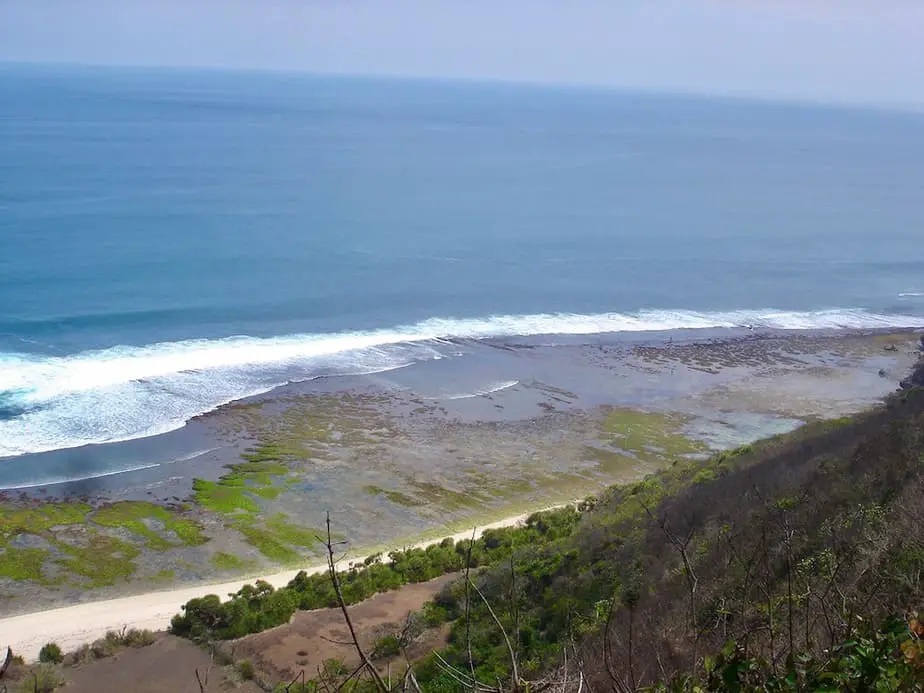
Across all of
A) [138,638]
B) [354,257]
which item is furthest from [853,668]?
[354,257]

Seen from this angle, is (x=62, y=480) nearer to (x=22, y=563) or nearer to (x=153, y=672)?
(x=22, y=563)

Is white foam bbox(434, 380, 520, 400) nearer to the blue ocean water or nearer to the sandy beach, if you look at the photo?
the sandy beach

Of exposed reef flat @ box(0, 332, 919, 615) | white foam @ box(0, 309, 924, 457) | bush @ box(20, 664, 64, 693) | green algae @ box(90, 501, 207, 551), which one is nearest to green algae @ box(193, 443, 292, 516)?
exposed reef flat @ box(0, 332, 919, 615)

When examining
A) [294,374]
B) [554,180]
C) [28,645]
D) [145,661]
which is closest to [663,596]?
[145,661]

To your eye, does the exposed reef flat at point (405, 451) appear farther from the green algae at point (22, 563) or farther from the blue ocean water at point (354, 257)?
the blue ocean water at point (354, 257)

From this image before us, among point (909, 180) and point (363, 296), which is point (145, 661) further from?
point (909, 180)
